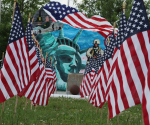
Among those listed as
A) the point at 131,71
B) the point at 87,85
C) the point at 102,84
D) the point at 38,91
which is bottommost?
the point at 87,85

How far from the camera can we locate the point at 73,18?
38.5m

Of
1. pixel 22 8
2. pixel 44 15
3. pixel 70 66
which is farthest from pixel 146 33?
pixel 22 8

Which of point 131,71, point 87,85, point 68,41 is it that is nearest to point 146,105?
point 131,71

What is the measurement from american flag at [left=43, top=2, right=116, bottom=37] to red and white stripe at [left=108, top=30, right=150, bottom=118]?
30.8m

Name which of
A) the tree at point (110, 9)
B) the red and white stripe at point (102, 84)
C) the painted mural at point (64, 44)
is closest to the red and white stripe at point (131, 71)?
the red and white stripe at point (102, 84)

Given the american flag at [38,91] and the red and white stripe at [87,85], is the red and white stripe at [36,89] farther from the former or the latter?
the red and white stripe at [87,85]

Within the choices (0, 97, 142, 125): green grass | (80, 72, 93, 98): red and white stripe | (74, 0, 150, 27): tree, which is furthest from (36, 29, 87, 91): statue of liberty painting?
(0, 97, 142, 125): green grass

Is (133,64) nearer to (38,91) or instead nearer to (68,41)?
(38,91)

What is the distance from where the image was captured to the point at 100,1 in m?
51.2

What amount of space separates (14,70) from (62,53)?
27.0m

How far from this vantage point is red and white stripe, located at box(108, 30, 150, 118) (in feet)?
19.3

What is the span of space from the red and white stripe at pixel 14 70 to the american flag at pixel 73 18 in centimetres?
2831

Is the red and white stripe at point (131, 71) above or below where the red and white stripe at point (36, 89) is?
above

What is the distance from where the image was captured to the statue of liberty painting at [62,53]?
35.0 m
